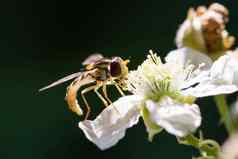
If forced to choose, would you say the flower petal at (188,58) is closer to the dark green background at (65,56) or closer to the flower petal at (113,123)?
the flower petal at (113,123)

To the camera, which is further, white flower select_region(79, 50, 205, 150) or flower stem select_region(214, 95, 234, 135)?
flower stem select_region(214, 95, 234, 135)

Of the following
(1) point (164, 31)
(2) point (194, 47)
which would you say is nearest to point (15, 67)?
(1) point (164, 31)

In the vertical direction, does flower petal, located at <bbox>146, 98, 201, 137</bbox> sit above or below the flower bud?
below

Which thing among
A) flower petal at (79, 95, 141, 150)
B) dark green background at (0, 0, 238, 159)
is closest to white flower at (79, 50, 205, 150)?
flower petal at (79, 95, 141, 150)

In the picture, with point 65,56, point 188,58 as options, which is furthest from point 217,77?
point 65,56

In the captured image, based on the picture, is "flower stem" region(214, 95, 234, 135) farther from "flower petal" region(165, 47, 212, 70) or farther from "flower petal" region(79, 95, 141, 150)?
"flower petal" region(79, 95, 141, 150)

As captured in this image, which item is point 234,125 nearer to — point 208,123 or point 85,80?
point 85,80

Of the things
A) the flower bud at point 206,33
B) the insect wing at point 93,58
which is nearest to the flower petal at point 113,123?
the insect wing at point 93,58

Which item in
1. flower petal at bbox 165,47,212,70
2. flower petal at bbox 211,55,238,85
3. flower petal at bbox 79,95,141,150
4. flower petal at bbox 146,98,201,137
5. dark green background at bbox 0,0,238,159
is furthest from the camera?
dark green background at bbox 0,0,238,159
